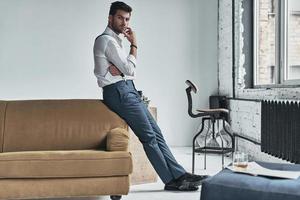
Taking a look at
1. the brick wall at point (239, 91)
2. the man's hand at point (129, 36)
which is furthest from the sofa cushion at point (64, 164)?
the brick wall at point (239, 91)

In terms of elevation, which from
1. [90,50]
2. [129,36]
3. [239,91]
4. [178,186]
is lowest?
[178,186]

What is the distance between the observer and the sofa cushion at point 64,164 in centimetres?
279

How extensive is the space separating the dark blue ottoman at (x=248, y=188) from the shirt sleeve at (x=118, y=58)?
4.59 feet

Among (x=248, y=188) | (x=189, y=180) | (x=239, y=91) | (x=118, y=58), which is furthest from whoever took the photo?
(x=239, y=91)

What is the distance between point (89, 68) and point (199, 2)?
2.04m

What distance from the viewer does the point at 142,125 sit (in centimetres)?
325

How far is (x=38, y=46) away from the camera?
6219mm

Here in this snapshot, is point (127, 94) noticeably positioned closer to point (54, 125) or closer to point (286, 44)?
point (54, 125)

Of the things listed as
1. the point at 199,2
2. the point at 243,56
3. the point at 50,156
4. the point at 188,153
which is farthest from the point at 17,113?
the point at 199,2

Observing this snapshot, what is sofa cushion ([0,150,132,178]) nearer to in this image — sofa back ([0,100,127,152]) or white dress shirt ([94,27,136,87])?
sofa back ([0,100,127,152])

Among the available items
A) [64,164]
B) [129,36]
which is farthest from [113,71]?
[64,164]

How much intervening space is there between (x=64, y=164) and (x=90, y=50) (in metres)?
3.73

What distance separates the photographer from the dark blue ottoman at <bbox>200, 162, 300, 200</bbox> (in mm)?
1810

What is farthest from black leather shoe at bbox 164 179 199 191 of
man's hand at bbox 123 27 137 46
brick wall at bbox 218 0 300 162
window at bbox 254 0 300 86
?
window at bbox 254 0 300 86
